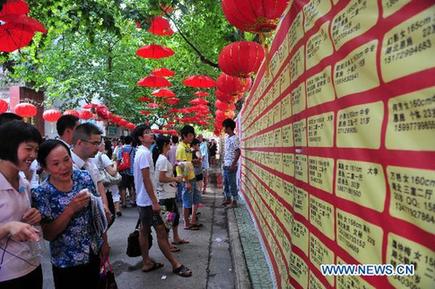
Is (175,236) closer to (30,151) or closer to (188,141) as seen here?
(188,141)

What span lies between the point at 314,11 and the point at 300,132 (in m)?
0.80

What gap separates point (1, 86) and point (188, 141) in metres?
17.5

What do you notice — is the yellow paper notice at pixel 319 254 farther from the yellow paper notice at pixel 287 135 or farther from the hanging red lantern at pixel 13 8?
the hanging red lantern at pixel 13 8

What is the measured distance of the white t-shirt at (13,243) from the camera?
2.72m

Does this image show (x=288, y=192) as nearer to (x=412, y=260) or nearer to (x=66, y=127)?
(x=412, y=260)

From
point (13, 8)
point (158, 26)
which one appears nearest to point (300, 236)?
point (13, 8)

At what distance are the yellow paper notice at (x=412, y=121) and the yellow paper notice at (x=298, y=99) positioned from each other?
3.75 feet

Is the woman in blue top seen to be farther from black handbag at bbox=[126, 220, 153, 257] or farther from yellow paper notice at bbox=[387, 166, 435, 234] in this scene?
black handbag at bbox=[126, 220, 153, 257]

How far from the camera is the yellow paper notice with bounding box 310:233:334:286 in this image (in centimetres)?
194

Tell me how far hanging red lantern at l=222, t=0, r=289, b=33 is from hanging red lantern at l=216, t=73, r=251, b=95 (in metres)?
3.76

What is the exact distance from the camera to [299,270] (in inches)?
99.6

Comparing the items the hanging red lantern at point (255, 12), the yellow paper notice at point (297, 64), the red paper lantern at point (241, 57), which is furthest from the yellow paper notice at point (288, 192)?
the red paper lantern at point (241, 57)

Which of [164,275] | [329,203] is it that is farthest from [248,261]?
[329,203]

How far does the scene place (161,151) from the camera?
6.97 meters
